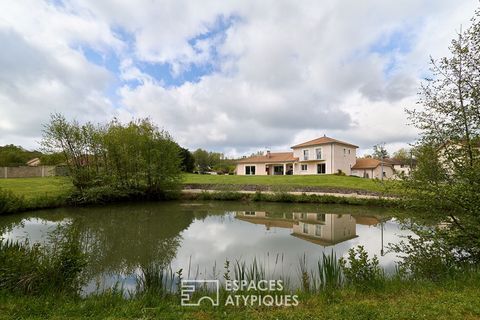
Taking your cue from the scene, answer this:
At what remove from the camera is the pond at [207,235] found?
721 centimetres

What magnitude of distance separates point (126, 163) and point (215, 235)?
43.6 ft

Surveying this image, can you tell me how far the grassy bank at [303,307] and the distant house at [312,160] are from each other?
31022mm

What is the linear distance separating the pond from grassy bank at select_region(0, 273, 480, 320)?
1777 mm

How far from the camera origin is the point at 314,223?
13719 mm

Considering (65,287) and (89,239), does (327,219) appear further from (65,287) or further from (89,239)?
(65,287)

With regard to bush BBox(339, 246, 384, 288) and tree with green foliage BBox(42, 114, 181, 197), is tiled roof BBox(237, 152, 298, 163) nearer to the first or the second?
tree with green foliage BBox(42, 114, 181, 197)

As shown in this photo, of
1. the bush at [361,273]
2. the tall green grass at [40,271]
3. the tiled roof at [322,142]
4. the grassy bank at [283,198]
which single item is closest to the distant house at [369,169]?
the tiled roof at [322,142]

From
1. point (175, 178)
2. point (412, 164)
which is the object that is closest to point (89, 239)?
Result: point (412, 164)

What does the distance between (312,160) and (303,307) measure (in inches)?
1312

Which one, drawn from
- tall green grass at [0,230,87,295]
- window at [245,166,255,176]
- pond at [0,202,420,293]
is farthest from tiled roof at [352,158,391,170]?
tall green grass at [0,230,87,295]

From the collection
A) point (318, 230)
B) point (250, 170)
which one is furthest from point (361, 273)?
point (250, 170)

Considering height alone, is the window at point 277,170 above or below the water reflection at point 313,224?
above

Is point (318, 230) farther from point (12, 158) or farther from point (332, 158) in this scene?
point (12, 158)

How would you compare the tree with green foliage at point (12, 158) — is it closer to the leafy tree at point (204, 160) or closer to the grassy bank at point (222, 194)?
the grassy bank at point (222, 194)
